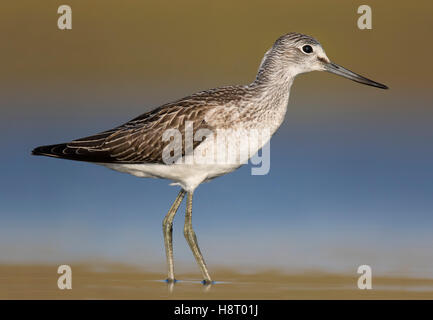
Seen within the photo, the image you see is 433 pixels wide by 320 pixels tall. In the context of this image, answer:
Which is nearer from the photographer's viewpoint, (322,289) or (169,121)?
(322,289)

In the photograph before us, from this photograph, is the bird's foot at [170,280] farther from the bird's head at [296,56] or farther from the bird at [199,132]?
the bird's head at [296,56]

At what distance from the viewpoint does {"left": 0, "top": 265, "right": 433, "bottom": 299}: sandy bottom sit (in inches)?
496

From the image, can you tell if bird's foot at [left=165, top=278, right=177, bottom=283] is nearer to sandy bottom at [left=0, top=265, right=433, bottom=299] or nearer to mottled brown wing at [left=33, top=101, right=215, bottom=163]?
sandy bottom at [left=0, top=265, right=433, bottom=299]

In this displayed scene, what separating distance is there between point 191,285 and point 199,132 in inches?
104

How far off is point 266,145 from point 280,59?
5.26ft

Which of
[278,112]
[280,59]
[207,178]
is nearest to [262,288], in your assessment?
[207,178]

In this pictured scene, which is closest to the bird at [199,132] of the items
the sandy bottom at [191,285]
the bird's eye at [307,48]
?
the bird's eye at [307,48]

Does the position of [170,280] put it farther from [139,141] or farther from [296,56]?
[296,56]

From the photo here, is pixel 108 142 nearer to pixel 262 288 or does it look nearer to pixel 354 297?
pixel 262 288

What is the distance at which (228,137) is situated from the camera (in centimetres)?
1376

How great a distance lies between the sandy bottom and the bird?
0.58 m

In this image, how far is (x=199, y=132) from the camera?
551 inches

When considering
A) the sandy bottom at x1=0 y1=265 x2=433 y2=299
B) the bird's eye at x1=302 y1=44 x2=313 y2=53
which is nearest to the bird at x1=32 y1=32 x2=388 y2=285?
the bird's eye at x1=302 y1=44 x2=313 y2=53

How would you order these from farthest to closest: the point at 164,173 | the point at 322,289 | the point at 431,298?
the point at 164,173 < the point at 322,289 < the point at 431,298
